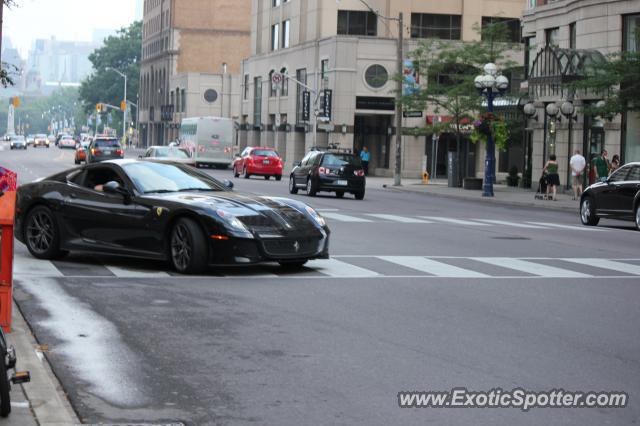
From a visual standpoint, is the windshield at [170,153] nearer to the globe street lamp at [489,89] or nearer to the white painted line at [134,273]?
the globe street lamp at [489,89]

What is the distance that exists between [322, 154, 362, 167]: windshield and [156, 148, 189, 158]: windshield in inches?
541

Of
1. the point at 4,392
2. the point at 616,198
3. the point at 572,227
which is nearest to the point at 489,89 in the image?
the point at 616,198

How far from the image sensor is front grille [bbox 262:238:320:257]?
1411 cm

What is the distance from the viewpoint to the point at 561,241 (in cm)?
2161

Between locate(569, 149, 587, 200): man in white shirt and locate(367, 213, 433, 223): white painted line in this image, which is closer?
locate(367, 213, 433, 223): white painted line

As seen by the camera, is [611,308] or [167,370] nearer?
[167,370]

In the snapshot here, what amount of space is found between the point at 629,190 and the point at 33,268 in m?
17.0

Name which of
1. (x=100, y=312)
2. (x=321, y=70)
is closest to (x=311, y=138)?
(x=321, y=70)

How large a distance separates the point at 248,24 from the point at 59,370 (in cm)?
12295

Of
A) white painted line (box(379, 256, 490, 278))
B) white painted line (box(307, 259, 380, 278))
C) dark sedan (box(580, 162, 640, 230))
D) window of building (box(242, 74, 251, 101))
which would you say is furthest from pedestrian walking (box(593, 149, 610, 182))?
window of building (box(242, 74, 251, 101))

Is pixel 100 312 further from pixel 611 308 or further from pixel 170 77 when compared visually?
pixel 170 77

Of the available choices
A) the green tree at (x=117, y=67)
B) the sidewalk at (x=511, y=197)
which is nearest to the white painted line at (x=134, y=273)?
the sidewalk at (x=511, y=197)

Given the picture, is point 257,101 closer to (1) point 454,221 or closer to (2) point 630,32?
(2) point 630,32

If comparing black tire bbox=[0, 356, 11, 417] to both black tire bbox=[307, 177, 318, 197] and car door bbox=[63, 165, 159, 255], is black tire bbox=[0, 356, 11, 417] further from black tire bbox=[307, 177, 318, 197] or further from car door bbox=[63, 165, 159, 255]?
black tire bbox=[307, 177, 318, 197]
